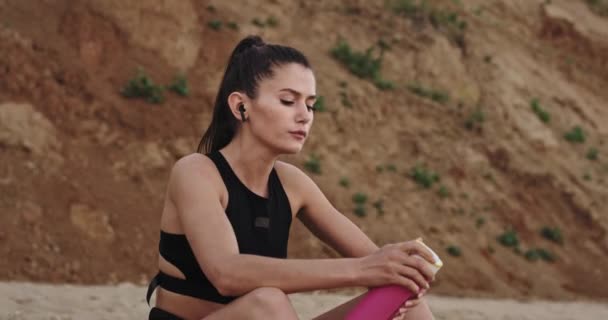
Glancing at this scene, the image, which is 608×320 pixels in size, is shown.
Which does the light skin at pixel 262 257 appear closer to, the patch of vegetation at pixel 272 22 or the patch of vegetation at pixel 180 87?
the patch of vegetation at pixel 180 87

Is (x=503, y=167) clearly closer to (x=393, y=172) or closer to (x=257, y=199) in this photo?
(x=393, y=172)

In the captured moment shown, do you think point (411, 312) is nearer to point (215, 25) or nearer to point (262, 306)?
point (262, 306)

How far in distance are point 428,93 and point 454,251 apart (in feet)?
13.9

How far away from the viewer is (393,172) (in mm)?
15320

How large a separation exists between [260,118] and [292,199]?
1.30 ft

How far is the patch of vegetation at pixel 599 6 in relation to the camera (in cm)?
2325

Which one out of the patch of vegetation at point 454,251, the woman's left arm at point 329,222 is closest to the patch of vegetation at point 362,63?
the patch of vegetation at point 454,251

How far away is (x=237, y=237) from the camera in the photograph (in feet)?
10.4

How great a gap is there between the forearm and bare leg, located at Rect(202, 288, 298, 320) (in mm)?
39

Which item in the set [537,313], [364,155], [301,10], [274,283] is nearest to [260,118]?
[274,283]

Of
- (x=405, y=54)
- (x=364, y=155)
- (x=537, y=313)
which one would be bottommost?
(x=537, y=313)

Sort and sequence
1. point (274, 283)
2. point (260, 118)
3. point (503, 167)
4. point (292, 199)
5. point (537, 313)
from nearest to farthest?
point (274, 283)
point (260, 118)
point (292, 199)
point (537, 313)
point (503, 167)

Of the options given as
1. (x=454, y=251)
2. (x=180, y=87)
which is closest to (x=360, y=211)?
(x=454, y=251)

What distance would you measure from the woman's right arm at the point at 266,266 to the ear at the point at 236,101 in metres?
0.41
